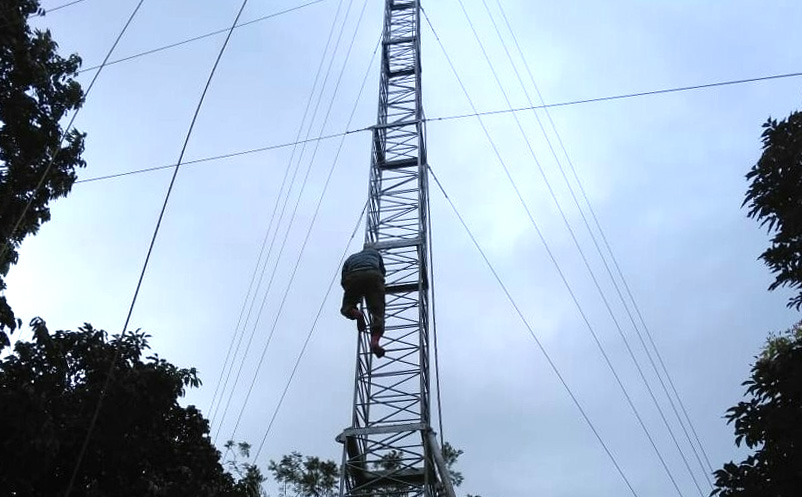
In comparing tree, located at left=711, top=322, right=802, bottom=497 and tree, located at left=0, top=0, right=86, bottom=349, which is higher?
tree, located at left=0, top=0, right=86, bottom=349

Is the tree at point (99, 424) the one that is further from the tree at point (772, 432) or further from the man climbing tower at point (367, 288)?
the tree at point (772, 432)

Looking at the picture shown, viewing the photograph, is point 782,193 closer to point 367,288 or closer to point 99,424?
point 367,288

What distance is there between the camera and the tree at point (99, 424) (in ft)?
28.1

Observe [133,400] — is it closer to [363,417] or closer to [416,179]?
[363,417]

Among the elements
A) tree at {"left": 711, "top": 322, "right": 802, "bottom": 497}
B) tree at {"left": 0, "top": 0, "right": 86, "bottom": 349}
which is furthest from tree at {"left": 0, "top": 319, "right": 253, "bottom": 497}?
tree at {"left": 711, "top": 322, "right": 802, "bottom": 497}

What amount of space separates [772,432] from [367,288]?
5564 millimetres

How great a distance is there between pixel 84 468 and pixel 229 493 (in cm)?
205

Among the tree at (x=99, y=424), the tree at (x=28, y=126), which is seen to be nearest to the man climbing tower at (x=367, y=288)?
the tree at (x=99, y=424)

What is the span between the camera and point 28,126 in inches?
380

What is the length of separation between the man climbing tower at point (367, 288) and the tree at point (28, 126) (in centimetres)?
405

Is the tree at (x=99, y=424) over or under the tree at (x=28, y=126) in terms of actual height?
under

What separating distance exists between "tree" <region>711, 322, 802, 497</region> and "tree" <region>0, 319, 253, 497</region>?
21.4 ft

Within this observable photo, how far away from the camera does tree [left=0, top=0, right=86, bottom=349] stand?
9336 mm

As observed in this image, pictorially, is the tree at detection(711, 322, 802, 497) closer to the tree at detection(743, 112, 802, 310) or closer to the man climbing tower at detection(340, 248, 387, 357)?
the tree at detection(743, 112, 802, 310)
